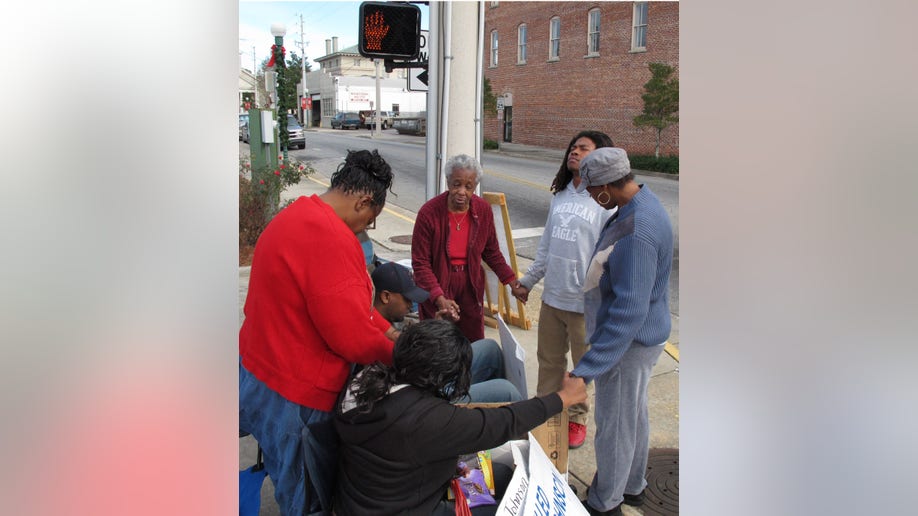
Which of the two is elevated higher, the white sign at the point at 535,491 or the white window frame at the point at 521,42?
the white window frame at the point at 521,42

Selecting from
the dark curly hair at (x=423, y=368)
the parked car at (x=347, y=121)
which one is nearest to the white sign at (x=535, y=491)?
the dark curly hair at (x=423, y=368)

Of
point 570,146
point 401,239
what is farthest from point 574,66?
point 570,146

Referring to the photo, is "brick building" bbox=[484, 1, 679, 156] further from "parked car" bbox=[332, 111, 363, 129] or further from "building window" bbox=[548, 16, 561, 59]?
"parked car" bbox=[332, 111, 363, 129]

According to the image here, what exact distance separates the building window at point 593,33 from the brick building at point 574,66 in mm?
46

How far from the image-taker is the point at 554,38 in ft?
103

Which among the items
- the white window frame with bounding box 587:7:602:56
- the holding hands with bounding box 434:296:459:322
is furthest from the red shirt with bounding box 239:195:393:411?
the white window frame with bounding box 587:7:602:56

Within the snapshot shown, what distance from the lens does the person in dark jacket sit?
6.53 ft

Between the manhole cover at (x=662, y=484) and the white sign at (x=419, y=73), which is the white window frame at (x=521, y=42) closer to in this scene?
the white sign at (x=419, y=73)

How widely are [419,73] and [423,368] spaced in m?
4.32

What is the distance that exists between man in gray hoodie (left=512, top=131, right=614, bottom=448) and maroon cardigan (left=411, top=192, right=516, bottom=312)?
40 cm

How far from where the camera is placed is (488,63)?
120 ft

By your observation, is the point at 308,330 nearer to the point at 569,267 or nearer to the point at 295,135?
the point at 569,267

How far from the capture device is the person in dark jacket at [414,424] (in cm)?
199
